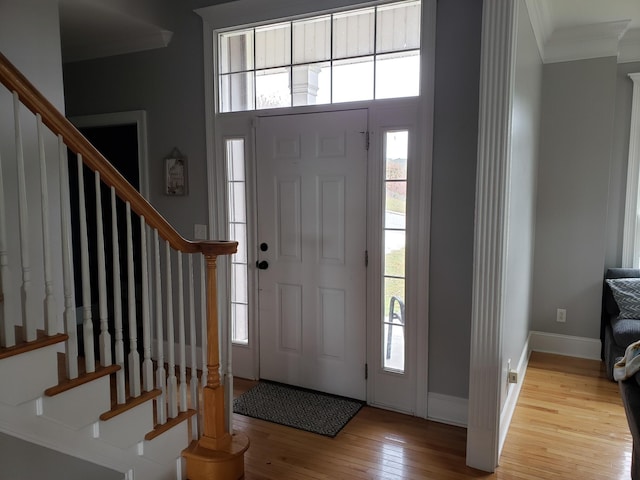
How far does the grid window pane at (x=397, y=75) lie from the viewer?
9.28 ft

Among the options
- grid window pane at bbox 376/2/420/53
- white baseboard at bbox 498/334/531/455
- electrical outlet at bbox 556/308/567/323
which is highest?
grid window pane at bbox 376/2/420/53

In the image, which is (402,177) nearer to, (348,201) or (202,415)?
(348,201)

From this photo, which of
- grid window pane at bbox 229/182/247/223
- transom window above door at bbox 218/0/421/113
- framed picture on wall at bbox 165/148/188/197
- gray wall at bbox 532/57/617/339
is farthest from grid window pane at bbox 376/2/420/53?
gray wall at bbox 532/57/617/339

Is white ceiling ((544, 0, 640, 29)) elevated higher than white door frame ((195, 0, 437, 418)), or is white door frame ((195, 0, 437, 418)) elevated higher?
white ceiling ((544, 0, 640, 29))

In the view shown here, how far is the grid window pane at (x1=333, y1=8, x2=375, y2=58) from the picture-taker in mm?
2924

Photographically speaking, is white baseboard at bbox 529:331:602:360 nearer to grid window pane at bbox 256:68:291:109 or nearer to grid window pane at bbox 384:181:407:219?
grid window pane at bbox 384:181:407:219

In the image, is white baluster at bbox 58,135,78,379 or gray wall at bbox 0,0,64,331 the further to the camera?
gray wall at bbox 0,0,64,331

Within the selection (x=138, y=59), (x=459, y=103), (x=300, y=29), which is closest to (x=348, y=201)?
(x=459, y=103)

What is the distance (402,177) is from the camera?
2900 mm

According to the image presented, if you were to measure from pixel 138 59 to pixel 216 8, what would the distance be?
0.84m

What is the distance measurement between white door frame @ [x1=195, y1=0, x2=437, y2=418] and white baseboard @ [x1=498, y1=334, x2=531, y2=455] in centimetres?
47

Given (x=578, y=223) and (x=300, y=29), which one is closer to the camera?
(x=300, y=29)

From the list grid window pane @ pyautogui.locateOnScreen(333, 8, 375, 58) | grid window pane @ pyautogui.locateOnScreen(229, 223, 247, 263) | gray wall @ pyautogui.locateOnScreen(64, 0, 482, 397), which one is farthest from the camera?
grid window pane @ pyautogui.locateOnScreen(229, 223, 247, 263)

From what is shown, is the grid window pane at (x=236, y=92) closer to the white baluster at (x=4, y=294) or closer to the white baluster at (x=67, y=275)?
the white baluster at (x=67, y=275)
